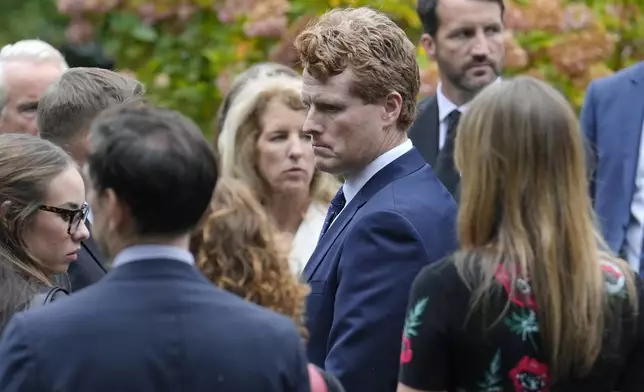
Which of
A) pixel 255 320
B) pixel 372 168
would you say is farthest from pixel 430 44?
pixel 255 320

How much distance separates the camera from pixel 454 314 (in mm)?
3178

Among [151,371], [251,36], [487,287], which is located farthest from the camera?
[251,36]

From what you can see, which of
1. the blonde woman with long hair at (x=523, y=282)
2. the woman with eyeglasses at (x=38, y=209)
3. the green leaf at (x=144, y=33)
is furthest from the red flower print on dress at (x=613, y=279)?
the green leaf at (x=144, y=33)

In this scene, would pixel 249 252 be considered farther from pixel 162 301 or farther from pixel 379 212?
pixel 379 212

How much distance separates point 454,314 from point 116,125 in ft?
2.90

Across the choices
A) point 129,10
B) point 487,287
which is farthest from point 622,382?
point 129,10

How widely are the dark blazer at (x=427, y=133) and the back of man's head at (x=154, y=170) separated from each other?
3.61 m

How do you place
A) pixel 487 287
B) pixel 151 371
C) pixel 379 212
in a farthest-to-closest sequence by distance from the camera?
pixel 379 212, pixel 487 287, pixel 151 371

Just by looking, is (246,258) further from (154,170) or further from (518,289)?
(518,289)

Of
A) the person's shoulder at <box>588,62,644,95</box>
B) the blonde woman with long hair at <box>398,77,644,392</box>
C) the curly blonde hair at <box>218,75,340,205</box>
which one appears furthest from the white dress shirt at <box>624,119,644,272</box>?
the blonde woman with long hair at <box>398,77,644,392</box>

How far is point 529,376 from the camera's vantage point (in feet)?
10.5

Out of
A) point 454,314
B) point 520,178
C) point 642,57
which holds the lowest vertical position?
point 642,57

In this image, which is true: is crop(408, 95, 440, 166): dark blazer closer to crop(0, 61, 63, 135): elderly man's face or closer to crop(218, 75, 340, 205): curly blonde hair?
crop(218, 75, 340, 205): curly blonde hair

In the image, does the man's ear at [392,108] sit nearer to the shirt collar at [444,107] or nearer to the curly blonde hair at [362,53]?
the curly blonde hair at [362,53]
